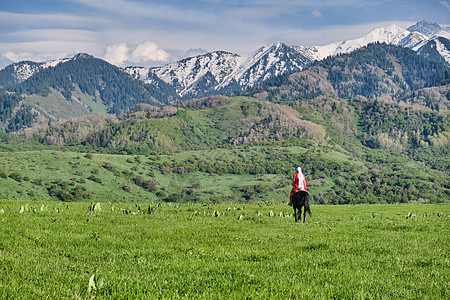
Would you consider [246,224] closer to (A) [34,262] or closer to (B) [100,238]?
(B) [100,238]

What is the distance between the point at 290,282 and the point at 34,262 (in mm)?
7393

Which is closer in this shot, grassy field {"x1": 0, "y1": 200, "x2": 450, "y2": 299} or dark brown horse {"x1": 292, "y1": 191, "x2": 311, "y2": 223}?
grassy field {"x1": 0, "y1": 200, "x2": 450, "y2": 299}

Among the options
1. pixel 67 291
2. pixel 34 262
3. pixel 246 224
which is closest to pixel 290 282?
pixel 67 291

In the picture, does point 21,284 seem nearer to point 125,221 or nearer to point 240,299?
point 240,299

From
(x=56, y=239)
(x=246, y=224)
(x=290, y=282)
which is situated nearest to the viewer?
(x=290, y=282)

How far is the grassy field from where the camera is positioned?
927cm

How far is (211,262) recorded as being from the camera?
39.8 ft

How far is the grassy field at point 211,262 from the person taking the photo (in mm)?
9273

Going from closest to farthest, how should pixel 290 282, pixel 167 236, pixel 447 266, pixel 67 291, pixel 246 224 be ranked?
pixel 67 291 → pixel 290 282 → pixel 447 266 → pixel 167 236 → pixel 246 224

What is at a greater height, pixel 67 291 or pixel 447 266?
pixel 67 291

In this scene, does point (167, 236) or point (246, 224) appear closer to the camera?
point (167, 236)

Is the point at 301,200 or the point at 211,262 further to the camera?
the point at 301,200

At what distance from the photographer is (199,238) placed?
1642 cm

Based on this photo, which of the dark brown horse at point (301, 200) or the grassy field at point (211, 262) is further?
the dark brown horse at point (301, 200)
